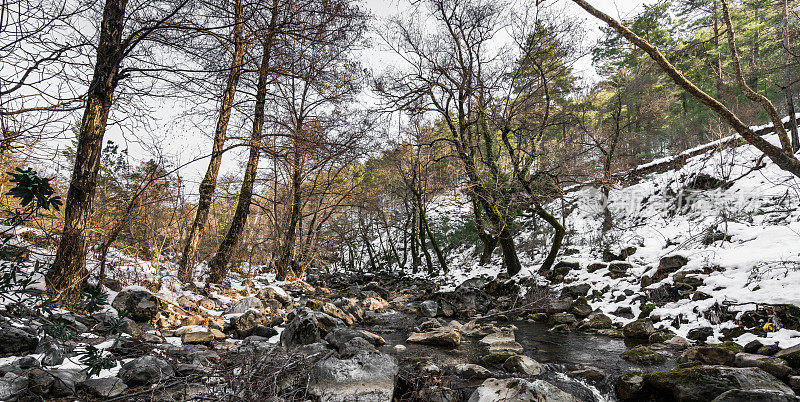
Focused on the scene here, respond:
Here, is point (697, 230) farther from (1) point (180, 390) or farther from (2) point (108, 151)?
(2) point (108, 151)

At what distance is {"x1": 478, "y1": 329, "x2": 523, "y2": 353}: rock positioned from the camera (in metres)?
5.19

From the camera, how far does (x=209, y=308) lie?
6312mm

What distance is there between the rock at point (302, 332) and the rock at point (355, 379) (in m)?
1.89

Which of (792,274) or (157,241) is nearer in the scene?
(792,274)

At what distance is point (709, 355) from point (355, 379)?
4.15 meters

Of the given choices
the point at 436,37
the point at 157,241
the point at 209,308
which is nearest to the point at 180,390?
the point at 209,308

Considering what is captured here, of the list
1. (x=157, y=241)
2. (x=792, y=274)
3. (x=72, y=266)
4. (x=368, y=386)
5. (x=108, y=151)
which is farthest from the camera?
(x=108, y=151)

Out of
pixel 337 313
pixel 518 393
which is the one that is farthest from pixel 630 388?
pixel 337 313

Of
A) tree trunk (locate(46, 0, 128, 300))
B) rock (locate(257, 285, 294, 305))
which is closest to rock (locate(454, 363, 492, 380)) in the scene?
tree trunk (locate(46, 0, 128, 300))

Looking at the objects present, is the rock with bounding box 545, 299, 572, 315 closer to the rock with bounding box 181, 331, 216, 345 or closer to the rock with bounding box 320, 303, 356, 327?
the rock with bounding box 320, 303, 356, 327

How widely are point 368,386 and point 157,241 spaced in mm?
6211

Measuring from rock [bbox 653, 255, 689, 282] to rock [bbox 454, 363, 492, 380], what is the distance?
15.9 feet

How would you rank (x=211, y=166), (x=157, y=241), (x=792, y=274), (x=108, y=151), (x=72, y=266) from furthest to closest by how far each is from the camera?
(x=108, y=151) < (x=211, y=166) < (x=157, y=241) < (x=792, y=274) < (x=72, y=266)

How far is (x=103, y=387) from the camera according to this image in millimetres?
2682
